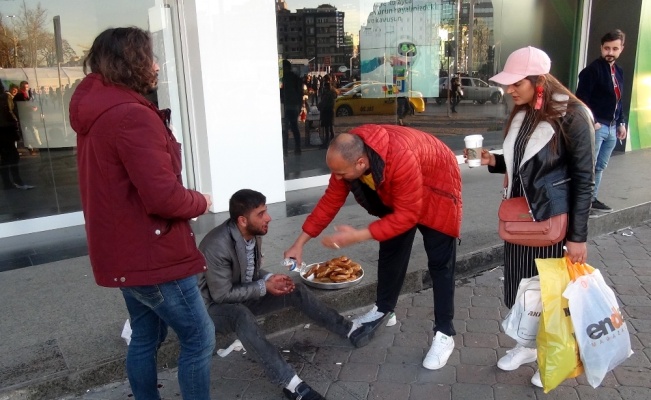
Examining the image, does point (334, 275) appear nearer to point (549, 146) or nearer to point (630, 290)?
A: point (549, 146)

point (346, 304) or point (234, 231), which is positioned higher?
point (234, 231)

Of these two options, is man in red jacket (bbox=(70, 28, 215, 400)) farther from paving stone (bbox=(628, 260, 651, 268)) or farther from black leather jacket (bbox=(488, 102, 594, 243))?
paving stone (bbox=(628, 260, 651, 268))

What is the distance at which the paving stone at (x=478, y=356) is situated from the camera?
3.21 m

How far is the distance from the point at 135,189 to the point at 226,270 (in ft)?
3.17

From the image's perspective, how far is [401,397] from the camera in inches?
114

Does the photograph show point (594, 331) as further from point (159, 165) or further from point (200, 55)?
point (200, 55)

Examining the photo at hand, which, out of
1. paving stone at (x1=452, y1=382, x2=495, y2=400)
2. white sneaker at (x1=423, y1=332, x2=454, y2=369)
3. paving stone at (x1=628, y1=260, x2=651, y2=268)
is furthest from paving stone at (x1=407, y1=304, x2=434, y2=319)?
paving stone at (x1=628, y1=260, x2=651, y2=268)

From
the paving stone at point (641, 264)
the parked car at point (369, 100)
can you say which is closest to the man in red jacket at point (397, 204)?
the paving stone at point (641, 264)

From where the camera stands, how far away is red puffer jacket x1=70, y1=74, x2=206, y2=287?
1939 mm

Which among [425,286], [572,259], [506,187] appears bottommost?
[425,286]

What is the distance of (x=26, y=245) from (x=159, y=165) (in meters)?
4.05

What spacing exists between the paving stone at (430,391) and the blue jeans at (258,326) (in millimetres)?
559

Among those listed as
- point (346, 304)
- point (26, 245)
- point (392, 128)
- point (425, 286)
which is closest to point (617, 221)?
point (425, 286)

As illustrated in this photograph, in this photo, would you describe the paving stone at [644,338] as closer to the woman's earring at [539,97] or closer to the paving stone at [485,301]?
the paving stone at [485,301]
